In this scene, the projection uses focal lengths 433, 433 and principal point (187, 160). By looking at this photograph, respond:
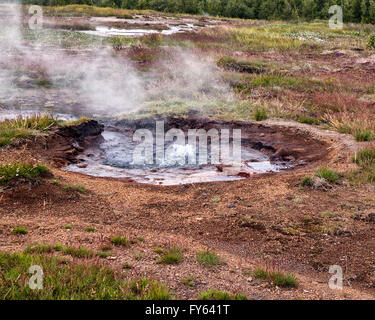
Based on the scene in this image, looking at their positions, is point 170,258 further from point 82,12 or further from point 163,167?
point 82,12

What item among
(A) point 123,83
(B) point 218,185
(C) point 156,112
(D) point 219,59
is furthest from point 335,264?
(D) point 219,59

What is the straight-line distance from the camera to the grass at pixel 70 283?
4016mm

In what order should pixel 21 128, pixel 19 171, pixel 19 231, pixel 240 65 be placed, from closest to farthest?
pixel 19 231 → pixel 19 171 → pixel 21 128 → pixel 240 65

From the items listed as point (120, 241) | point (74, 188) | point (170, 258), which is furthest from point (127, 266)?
point (74, 188)

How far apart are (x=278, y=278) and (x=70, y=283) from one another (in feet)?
7.46

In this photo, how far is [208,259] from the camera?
5.48 m

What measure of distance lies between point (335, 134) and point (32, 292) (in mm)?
10282

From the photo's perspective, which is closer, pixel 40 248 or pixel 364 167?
pixel 40 248

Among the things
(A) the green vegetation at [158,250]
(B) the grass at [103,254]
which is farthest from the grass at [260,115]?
(B) the grass at [103,254]

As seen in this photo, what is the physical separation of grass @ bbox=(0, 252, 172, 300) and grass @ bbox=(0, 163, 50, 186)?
134 inches

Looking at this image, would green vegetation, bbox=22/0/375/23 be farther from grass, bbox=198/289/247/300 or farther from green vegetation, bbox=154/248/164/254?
grass, bbox=198/289/247/300

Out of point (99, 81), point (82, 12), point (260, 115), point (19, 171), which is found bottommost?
point (19, 171)

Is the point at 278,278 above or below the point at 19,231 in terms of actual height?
below

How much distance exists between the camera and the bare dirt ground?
5145 mm
